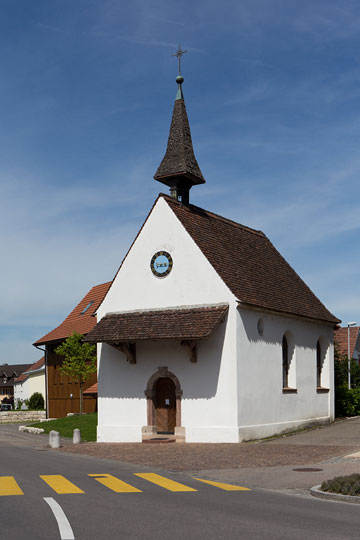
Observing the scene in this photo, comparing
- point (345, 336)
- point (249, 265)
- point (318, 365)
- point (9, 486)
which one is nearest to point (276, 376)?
point (249, 265)

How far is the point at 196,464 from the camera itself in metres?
17.1

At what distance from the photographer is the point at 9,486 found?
12195 mm

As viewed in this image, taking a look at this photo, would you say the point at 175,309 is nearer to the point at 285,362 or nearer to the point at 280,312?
the point at 280,312

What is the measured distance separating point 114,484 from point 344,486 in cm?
432

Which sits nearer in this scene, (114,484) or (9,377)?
(114,484)

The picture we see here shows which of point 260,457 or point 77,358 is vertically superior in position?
point 77,358

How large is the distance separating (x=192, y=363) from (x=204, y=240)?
4.80 meters

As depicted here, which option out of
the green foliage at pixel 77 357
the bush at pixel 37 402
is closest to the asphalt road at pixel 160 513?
the green foliage at pixel 77 357

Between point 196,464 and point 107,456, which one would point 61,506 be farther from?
point 107,456

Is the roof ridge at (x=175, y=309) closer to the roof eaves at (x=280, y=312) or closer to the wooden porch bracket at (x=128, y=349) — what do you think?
the roof eaves at (x=280, y=312)

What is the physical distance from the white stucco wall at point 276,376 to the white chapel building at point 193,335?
4 cm

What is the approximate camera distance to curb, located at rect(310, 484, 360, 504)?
11.0 m

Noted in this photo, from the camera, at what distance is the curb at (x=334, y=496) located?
11.0 meters

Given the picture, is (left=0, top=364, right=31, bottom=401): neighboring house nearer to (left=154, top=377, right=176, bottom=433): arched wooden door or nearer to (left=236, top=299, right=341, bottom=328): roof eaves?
(left=236, top=299, right=341, bottom=328): roof eaves
